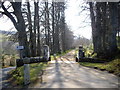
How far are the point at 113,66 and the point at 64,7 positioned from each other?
2064 cm

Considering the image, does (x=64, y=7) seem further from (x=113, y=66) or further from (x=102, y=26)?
(x=113, y=66)

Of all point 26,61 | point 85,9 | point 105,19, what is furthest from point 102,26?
point 26,61

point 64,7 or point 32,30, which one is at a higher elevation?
point 64,7

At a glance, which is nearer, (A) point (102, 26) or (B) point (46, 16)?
(A) point (102, 26)

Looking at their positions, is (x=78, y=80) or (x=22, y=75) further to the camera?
(x=22, y=75)

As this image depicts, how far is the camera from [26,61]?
1599 centimetres

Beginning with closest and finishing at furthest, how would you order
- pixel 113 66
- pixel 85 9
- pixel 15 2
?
pixel 113 66
pixel 15 2
pixel 85 9

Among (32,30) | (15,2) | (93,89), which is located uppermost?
(15,2)

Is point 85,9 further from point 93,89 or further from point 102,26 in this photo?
point 93,89

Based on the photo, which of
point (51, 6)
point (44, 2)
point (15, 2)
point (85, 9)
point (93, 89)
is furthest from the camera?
point (51, 6)

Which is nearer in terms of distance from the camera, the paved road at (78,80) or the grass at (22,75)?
the paved road at (78,80)

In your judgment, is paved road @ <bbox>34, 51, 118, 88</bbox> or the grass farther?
the grass

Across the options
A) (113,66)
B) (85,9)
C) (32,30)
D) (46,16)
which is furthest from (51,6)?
(113,66)

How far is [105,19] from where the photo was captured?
2294cm
